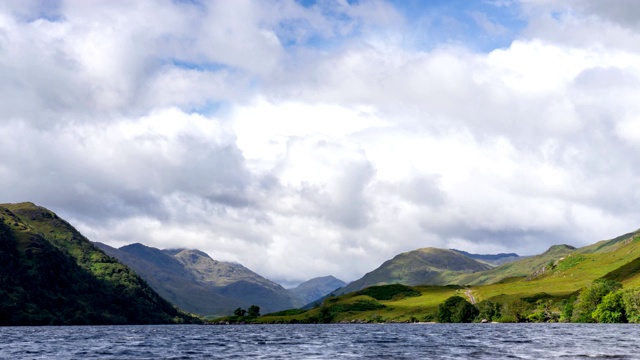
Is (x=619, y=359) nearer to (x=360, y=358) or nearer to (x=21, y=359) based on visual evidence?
(x=360, y=358)

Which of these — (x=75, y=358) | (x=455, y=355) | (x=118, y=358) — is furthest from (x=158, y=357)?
(x=455, y=355)

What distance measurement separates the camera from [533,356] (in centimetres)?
8256

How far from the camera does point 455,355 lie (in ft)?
292

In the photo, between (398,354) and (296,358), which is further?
(398,354)

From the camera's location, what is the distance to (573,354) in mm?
84250

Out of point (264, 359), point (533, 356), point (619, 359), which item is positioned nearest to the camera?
point (619, 359)

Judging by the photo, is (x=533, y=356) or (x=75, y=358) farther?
(x=75, y=358)

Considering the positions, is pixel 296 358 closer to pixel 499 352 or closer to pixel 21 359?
pixel 499 352

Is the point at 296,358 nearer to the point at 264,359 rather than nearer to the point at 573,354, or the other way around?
the point at 264,359

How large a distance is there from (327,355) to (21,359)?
141 feet

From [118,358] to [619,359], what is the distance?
6610 cm

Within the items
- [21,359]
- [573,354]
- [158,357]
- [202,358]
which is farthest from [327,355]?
[21,359]

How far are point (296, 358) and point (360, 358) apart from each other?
8663mm

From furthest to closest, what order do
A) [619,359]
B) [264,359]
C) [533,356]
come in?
[264,359] < [533,356] < [619,359]
